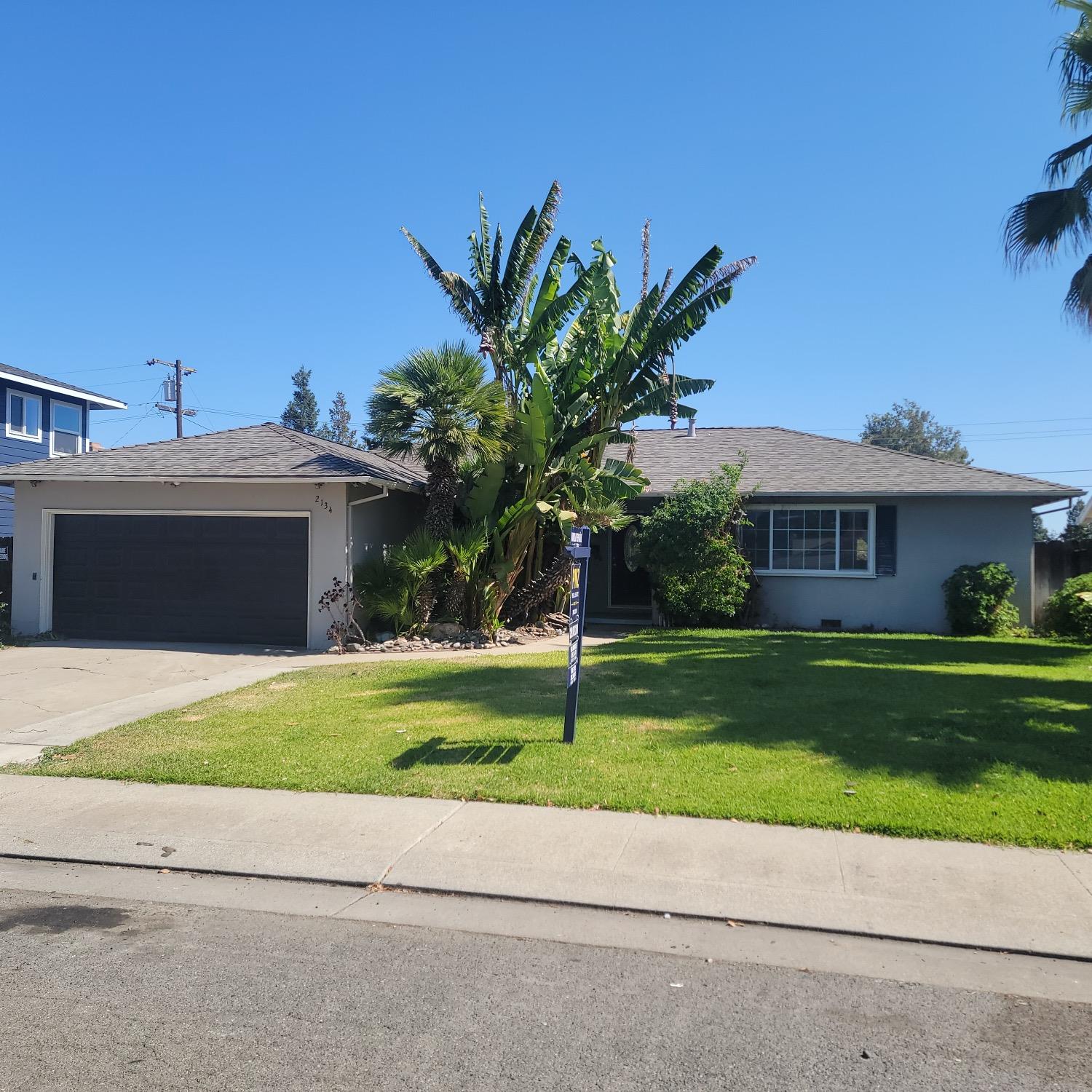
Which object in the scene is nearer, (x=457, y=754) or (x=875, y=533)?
(x=457, y=754)

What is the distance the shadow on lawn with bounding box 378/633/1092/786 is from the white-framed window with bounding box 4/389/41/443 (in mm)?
20845

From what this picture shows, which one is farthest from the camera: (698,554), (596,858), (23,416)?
(23,416)

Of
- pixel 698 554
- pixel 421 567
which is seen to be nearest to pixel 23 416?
pixel 421 567

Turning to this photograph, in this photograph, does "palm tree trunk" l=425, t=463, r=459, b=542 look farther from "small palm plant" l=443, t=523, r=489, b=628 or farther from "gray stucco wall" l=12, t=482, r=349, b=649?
"gray stucco wall" l=12, t=482, r=349, b=649

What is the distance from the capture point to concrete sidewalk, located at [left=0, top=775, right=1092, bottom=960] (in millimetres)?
5023

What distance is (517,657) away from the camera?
45.1ft

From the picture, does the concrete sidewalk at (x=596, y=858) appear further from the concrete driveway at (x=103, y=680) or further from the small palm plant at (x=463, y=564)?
the small palm plant at (x=463, y=564)

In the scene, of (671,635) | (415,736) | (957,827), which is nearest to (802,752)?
(957,827)

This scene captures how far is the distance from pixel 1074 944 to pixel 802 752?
3320mm

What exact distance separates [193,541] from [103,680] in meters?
4.10

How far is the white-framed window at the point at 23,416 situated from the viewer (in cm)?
2677

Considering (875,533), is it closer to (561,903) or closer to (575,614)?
(575,614)

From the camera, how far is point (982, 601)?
16.8 m

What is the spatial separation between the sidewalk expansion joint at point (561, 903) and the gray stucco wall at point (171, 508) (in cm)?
933
